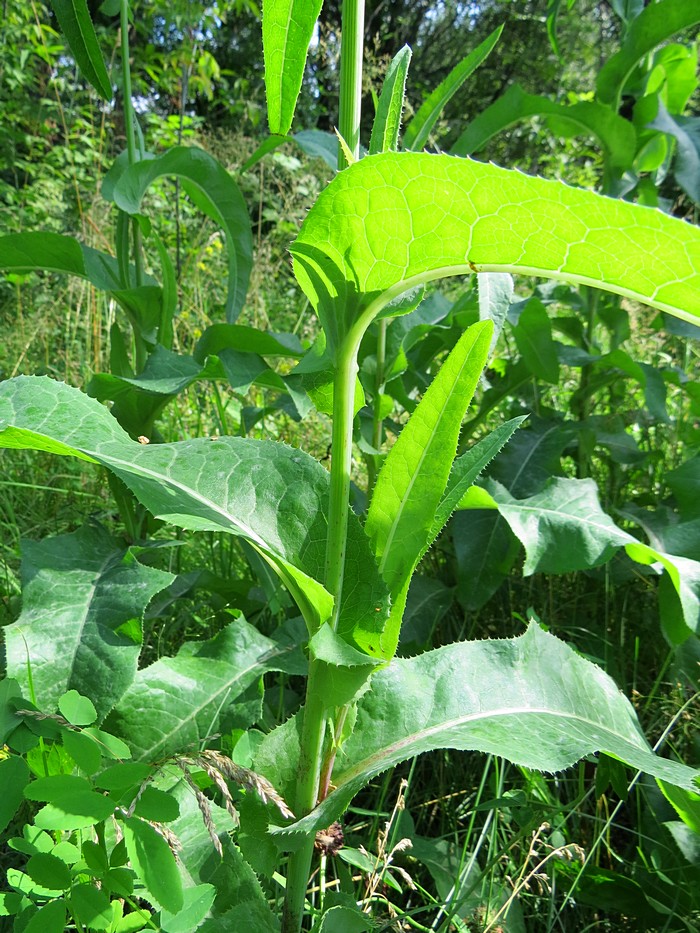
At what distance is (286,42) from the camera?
0.77m

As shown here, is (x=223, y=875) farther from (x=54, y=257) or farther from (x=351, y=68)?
(x=54, y=257)

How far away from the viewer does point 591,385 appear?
2.11 meters

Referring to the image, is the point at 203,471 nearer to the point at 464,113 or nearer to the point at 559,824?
the point at 559,824

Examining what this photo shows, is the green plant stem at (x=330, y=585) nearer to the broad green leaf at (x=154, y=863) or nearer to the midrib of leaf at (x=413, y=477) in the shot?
the midrib of leaf at (x=413, y=477)

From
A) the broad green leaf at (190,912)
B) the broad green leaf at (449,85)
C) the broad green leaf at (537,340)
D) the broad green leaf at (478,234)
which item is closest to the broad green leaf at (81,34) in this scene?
the broad green leaf at (449,85)

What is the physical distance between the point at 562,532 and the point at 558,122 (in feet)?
4.06

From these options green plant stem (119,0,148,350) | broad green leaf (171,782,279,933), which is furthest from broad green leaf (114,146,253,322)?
broad green leaf (171,782,279,933)

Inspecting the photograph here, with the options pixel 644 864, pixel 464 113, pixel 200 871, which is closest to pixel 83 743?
pixel 200 871

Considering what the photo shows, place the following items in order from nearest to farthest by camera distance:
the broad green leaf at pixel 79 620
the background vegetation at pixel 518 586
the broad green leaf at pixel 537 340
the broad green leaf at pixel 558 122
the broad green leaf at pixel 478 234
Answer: the broad green leaf at pixel 478 234 < the broad green leaf at pixel 79 620 < the background vegetation at pixel 518 586 < the broad green leaf at pixel 558 122 < the broad green leaf at pixel 537 340

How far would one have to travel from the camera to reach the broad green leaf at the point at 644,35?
69.9 inches

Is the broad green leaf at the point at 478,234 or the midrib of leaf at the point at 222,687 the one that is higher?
the broad green leaf at the point at 478,234

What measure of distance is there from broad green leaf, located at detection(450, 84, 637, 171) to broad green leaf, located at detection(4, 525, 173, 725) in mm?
1142

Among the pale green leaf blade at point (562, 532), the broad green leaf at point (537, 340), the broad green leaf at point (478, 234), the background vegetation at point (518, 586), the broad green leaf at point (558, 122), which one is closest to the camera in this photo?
the broad green leaf at point (478, 234)

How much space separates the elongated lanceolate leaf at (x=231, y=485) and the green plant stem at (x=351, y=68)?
39 cm
